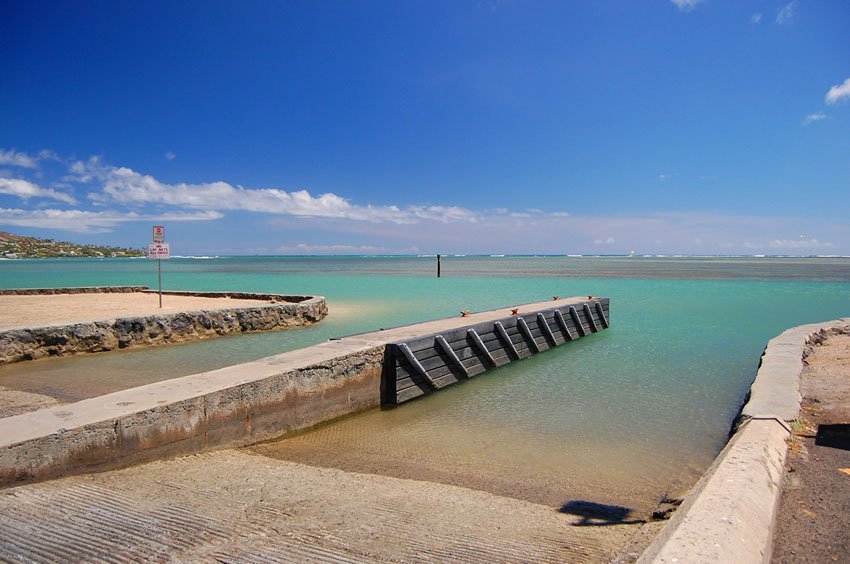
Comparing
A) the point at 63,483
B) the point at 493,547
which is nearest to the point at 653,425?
the point at 493,547

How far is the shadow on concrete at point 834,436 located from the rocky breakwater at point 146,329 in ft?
40.9

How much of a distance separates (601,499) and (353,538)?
240 centimetres

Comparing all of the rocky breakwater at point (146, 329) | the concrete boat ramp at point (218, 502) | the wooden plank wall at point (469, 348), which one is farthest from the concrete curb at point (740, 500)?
the rocky breakwater at point (146, 329)

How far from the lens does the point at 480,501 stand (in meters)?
4.59

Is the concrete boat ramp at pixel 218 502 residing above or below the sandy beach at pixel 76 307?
below

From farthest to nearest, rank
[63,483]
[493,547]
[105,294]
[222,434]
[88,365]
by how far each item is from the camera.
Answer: [105,294] < [88,365] < [222,434] < [63,483] < [493,547]

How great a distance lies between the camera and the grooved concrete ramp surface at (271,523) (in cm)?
331

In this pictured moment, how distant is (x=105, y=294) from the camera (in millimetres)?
21938

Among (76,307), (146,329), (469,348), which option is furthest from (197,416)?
(76,307)

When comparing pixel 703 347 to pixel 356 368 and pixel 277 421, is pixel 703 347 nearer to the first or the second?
pixel 356 368

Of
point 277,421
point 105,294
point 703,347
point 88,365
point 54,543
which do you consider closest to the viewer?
point 54,543

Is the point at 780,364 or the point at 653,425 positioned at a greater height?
the point at 780,364

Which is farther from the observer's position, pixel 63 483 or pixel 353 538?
pixel 63 483

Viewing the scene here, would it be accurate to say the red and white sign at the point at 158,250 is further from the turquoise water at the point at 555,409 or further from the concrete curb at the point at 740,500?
the concrete curb at the point at 740,500
